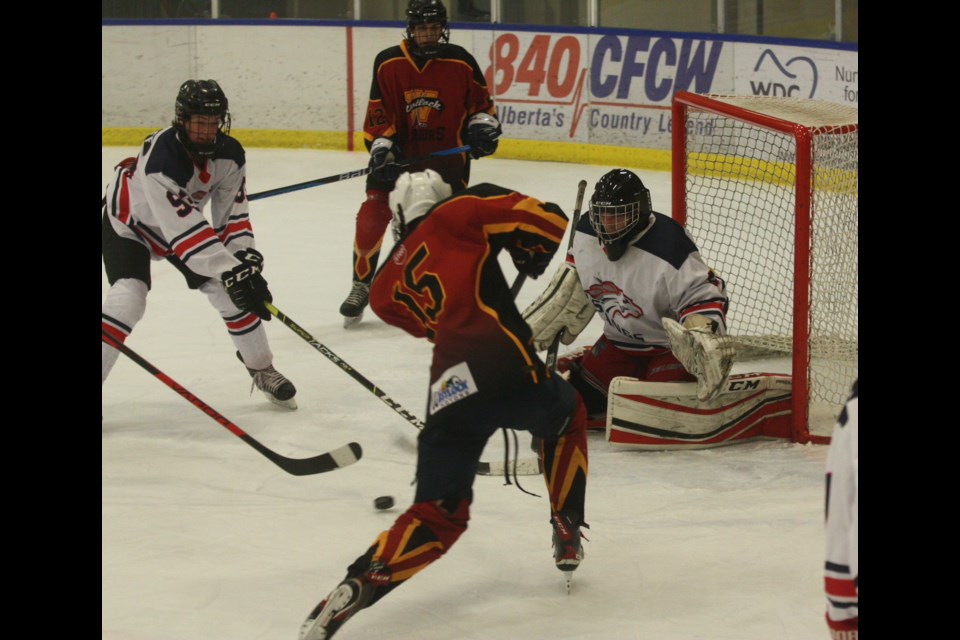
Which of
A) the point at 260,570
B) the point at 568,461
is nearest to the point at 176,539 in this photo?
the point at 260,570

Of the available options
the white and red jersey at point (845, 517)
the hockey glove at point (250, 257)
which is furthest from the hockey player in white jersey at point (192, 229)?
the white and red jersey at point (845, 517)

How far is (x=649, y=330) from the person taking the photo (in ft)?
11.9

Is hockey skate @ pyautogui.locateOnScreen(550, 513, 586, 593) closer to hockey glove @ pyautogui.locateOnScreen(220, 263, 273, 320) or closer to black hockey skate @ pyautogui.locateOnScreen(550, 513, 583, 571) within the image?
black hockey skate @ pyautogui.locateOnScreen(550, 513, 583, 571)

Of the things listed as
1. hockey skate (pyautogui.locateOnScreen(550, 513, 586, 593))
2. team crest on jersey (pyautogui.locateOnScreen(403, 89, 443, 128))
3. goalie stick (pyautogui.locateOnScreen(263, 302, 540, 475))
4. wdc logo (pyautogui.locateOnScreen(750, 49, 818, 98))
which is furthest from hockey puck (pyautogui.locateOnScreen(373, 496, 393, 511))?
wdc logo (pyautogui.locateOnScreen(750, 49, 818, 98))

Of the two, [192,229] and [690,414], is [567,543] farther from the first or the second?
[192,229]

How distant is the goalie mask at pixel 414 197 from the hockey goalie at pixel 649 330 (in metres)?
0.97

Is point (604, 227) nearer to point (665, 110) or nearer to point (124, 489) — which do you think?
point (124, 489)

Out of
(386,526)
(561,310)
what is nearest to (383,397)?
(386,526)

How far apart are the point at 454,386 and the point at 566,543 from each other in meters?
0.48

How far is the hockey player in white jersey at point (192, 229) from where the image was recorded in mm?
3590

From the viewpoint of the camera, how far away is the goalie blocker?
3551 millimetres

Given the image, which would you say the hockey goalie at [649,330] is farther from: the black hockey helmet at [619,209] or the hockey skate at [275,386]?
the hockey skate at [275,386]

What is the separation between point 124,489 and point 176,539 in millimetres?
409

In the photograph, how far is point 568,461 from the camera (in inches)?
105
